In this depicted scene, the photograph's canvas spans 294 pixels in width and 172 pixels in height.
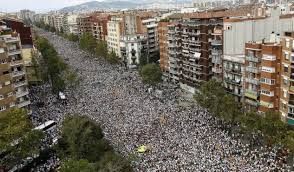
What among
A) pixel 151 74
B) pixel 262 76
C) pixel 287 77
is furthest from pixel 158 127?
pixel 151 74

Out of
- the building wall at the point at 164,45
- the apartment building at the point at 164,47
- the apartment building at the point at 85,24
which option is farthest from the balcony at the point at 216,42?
the apartment building at the point at 85,24

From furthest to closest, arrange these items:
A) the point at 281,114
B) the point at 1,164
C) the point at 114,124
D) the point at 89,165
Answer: the point at 114,124 → the point at 281,114 → the point at 1,164 → the point at 89,165

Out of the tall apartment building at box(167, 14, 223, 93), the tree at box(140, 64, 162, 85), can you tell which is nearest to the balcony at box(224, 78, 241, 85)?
the tall apartment building at box(167, 14, 223, 93)

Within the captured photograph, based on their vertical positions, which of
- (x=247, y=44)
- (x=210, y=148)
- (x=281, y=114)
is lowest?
(x=210, y=148)

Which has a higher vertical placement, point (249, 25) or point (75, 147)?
point (249, 25)

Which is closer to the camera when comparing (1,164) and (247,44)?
(1,164)

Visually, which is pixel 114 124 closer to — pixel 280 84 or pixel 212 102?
pixel 212 102

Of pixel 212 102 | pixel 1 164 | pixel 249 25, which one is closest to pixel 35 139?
pixel 1 164
